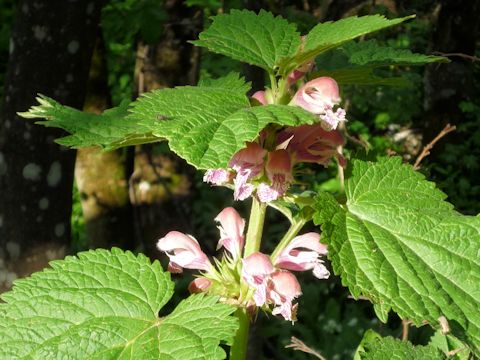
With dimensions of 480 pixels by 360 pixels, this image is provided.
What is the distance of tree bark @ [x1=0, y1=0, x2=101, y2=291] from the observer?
110 inches

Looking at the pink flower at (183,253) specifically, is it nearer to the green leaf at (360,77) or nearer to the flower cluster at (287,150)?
the flower cluster at (287,150)

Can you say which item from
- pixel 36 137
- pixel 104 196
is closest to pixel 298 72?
pixel 36 137

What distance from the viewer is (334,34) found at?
908 millimetres

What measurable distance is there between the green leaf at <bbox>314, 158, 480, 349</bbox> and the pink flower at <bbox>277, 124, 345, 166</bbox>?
47mm

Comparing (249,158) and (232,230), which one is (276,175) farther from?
(232,230)

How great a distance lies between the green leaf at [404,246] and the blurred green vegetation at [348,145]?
1.40 m

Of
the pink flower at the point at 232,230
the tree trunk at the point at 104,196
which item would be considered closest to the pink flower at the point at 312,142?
the pink flower at the point at 232,230

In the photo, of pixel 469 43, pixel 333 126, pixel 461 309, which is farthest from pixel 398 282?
pixel 469 43

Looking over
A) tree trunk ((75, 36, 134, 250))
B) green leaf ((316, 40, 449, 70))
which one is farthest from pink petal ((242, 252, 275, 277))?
tree trunk ((75, 36, 134, 250))

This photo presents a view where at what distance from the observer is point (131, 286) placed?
105 centimetres

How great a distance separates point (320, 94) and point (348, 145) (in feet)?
12.9

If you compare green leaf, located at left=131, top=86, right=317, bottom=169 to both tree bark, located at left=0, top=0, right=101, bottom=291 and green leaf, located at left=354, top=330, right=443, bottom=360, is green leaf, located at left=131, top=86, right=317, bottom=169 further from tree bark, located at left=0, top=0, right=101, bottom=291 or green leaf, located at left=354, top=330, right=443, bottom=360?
tree bark, located at left=0, top=0, right=101, bottom=291

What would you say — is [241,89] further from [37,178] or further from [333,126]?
[37,178]

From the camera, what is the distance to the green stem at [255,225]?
3.52ft
